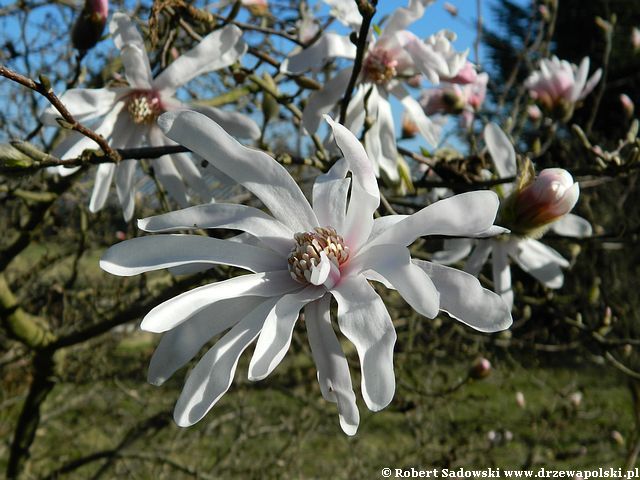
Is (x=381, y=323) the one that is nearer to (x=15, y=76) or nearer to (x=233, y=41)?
(x=15, y=76)

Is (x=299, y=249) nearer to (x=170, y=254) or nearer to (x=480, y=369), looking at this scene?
(x=170, y=254)

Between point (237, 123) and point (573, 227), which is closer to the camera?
point (237, 123)

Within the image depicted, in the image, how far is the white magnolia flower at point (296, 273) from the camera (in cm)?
65

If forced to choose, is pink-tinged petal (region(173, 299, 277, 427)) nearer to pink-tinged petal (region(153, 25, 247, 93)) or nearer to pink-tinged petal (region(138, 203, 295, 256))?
pink-tinged petal (region(138, 203, 295, 256))

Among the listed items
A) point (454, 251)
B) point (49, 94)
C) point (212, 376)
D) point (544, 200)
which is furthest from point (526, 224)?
point (49, 94)

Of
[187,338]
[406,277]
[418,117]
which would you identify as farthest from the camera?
[418,117]

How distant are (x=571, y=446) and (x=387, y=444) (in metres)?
1.27

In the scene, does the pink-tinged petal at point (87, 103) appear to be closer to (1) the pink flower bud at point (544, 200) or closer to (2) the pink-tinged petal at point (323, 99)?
(2) the pink-tinged petal at point (323, 99)

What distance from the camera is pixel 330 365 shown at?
0.74 metres

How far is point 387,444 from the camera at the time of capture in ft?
15.2

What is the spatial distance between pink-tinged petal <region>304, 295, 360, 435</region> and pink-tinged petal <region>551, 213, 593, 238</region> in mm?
664

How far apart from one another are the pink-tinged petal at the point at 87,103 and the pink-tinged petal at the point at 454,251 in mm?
684

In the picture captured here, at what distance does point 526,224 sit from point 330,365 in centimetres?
38

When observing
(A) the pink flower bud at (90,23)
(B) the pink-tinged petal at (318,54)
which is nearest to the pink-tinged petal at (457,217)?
(B) the pink-tinged petal at (318,54)
